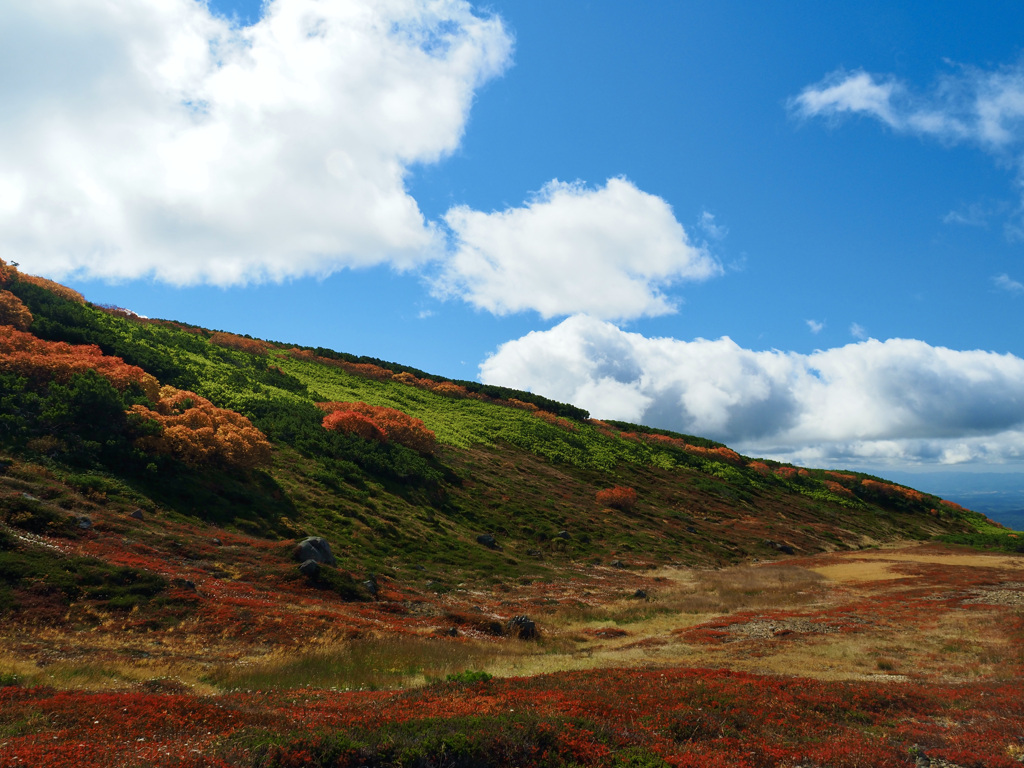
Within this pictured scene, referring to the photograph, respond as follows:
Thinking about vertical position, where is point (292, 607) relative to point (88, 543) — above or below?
below

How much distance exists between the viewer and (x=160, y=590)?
16484 millimetres

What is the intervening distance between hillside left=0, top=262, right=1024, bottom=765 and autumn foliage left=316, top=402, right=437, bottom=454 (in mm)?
238

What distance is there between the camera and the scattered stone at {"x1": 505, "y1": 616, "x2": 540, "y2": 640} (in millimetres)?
20750

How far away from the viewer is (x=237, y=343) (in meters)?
64.4

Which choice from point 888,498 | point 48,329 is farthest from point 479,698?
point 888,498

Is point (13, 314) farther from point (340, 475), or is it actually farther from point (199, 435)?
point (340, 475)

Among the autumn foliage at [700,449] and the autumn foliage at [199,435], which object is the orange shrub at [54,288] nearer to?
the autumn foliage at [199,435]

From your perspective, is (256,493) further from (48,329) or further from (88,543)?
(48,329)

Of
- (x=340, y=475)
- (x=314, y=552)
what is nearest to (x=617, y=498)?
(x=340, y=475)

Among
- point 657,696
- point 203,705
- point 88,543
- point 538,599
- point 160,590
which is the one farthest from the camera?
point 538,599

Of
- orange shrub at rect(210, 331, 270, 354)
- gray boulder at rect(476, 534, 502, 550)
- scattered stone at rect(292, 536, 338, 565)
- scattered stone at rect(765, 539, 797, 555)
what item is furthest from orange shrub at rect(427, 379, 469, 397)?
scattered stone at rect(292, 536, 338, 565)

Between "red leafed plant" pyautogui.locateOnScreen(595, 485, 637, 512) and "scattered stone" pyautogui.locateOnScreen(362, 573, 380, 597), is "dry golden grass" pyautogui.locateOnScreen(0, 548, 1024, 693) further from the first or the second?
"red leafed plant" pyautogui.locateOnScreen(595, 485, 637, 512)

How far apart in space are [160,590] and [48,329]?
1229 inches

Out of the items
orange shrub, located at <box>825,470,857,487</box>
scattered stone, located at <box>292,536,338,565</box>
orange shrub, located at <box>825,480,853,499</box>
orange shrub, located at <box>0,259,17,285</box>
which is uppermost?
orange shrub, located at <box>0,259,17,285</box>
